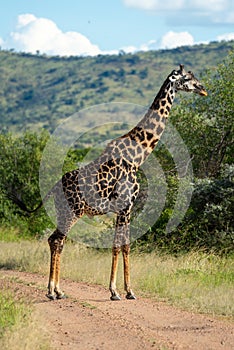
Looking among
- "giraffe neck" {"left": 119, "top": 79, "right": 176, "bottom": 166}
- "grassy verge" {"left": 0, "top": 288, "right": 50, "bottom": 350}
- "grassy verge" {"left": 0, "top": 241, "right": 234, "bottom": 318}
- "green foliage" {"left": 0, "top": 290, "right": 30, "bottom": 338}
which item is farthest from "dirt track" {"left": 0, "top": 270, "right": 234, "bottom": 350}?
"giraffe neck" {"left": 119, "top": 79, "right": 176, "bottom": 166}

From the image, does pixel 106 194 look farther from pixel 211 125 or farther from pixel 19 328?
pixel 211 125

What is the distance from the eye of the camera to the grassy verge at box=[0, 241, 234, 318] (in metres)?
10.0

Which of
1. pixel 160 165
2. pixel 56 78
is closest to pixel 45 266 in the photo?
pixel 160 165

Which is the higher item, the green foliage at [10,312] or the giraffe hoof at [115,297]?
the green foliage at [10,312]

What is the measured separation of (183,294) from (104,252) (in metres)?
5.19

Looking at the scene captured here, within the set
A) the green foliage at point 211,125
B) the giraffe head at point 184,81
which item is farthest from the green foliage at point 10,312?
the green foliage at point 211,125

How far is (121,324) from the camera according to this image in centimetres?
830

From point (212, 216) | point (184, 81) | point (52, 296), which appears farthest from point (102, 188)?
point (212, 216)

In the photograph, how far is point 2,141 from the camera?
2534cm

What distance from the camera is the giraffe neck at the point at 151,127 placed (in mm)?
11109

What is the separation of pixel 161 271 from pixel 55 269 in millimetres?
2422

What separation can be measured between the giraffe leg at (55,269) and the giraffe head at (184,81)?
3210 millimetres

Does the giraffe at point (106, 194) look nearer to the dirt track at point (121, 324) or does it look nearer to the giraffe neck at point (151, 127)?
the giraffe neck at point (151, 127)

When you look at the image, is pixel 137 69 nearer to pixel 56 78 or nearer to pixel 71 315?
pixel 56 78
